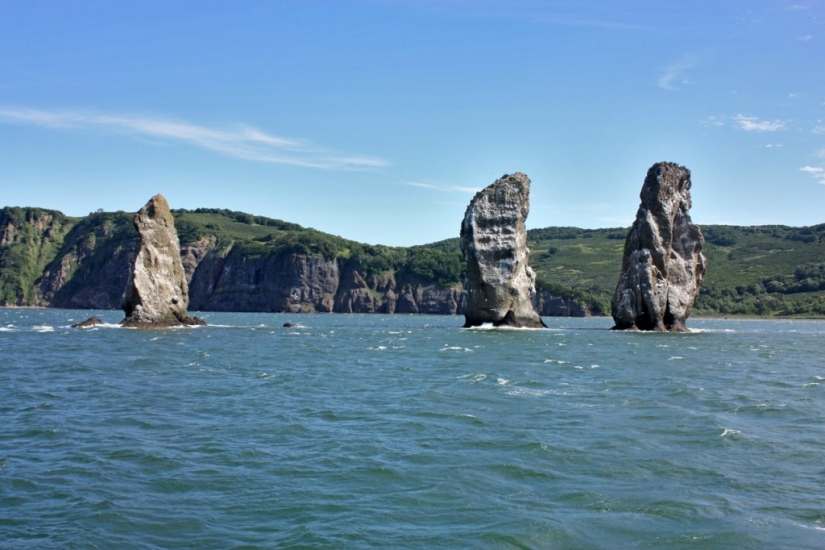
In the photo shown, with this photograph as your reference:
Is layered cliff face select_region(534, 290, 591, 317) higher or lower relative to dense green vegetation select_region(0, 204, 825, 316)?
lower

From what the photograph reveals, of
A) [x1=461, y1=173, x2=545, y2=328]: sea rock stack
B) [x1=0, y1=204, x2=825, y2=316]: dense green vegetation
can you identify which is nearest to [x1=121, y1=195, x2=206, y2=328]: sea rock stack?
[x1=461, y1=173, x2=545, y2=328]: sea rock stack

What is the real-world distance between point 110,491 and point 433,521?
6.08 m

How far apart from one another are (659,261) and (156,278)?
151ft

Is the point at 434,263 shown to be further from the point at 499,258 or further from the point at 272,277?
the point at 499,258

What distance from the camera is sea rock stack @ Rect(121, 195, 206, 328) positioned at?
6525 cm

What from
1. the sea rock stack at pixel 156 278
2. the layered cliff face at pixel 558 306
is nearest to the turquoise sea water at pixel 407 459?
the sea rock stack at pixel 156 278

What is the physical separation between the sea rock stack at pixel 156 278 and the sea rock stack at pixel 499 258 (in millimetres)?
28002

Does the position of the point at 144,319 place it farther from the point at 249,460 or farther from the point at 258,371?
the point at 249,460

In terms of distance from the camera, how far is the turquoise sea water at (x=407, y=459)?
12023 mm

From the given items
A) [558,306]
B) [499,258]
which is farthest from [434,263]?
[499,258]

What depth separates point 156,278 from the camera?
66250 millimetres

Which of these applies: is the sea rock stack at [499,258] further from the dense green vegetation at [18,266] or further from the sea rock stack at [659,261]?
the dense green vegetation at [18,266]

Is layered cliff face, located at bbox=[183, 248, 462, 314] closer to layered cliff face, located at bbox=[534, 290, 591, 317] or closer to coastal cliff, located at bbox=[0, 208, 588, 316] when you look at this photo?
coastal cliff, located at bbox=[0, 208, 588, 316]

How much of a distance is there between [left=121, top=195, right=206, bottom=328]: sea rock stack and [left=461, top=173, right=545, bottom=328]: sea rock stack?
2800 cm
